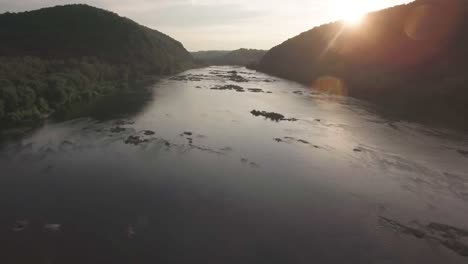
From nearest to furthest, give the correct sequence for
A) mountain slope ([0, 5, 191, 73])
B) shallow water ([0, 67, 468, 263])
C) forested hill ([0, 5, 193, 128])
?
shallow water ([0, 67, 468, 263]) < forested hill ([0, 5, 193, 128]) < mountain slope ([0, 5, 191, 73])

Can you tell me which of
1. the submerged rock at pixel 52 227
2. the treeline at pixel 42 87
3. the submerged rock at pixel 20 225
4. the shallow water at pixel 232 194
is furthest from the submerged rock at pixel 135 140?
the submerged rock at pixel 52 227

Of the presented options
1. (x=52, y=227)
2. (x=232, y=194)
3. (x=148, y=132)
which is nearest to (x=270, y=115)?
(x=148, y=132)

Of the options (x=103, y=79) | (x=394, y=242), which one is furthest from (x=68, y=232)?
(x=103, y=79)

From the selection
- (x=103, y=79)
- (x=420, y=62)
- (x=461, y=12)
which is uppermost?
(x=461, y=12)

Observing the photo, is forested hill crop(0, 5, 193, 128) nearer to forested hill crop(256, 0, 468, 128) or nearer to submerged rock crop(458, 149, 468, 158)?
submerged rock crop(458, 149, 468, 158)

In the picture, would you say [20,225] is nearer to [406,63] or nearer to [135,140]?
[135,140]

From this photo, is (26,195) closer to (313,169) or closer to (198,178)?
(198,178)

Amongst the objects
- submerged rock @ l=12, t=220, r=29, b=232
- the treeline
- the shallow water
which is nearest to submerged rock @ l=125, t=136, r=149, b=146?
the shallow water
